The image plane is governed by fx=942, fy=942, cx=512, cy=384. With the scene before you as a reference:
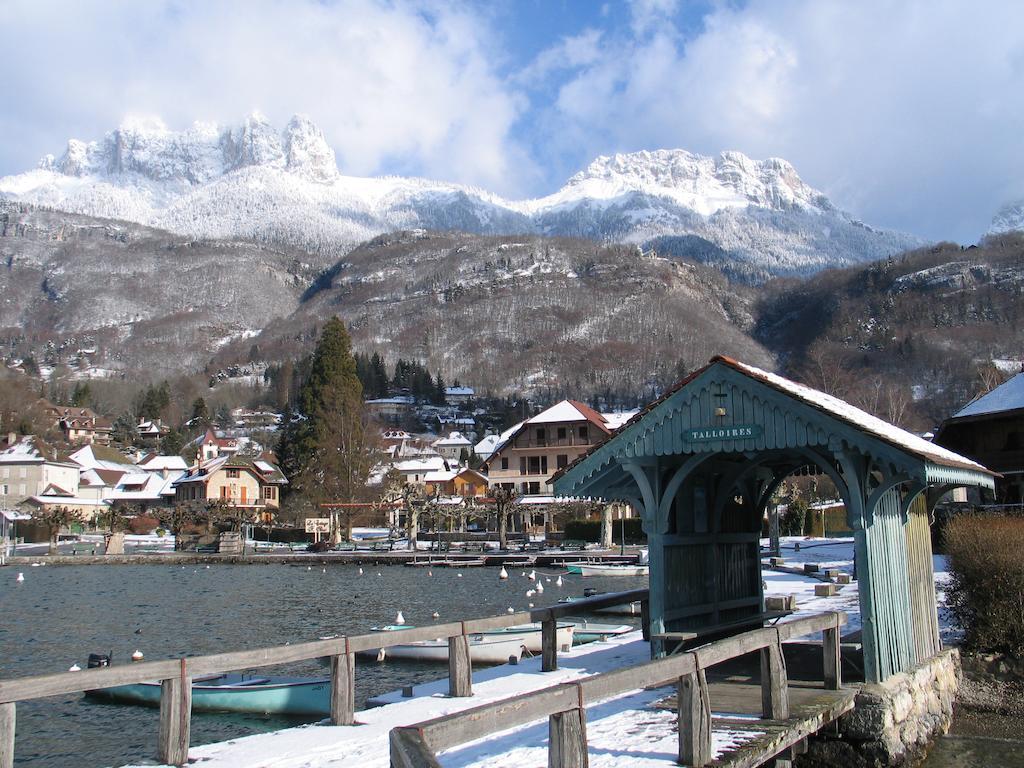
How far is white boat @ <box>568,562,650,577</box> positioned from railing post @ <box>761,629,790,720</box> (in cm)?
4165

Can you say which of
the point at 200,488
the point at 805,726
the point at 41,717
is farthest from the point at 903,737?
the point at 200,488

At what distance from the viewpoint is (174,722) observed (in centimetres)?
1025

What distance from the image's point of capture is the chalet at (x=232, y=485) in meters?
104

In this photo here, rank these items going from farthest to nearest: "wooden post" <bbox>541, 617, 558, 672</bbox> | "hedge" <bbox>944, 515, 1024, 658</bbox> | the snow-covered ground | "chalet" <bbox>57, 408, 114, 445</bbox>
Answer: "chalet" <bbox>57, 408, 114, 445</bbox> < "hedge" <bbox>944, 515, 1024, 658</bbox> < "wooden post" <bbox>541, 617, 558, 672</bbox> < the snow-covered ground

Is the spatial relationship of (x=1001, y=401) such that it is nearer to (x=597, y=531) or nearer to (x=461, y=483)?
(x=597, y=531)

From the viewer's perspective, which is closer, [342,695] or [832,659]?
[342,695]

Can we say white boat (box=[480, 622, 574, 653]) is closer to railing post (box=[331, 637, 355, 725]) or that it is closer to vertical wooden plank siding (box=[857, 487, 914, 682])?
vertical wooden plank siding (box=[857, 487, 914, 682])

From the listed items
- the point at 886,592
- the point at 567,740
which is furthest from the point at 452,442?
the point at 567,740

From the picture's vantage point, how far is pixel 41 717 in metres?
20.3

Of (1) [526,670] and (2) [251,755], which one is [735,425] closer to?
(1) [526,670]

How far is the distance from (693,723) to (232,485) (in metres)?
101

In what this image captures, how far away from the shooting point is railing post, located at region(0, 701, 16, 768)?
8.56 m

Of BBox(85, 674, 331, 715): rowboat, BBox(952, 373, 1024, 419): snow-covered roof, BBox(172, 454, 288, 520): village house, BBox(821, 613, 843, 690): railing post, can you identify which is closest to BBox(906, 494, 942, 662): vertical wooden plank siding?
BBox(821, 613, 843, 690): railing post

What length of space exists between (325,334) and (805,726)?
300ft
